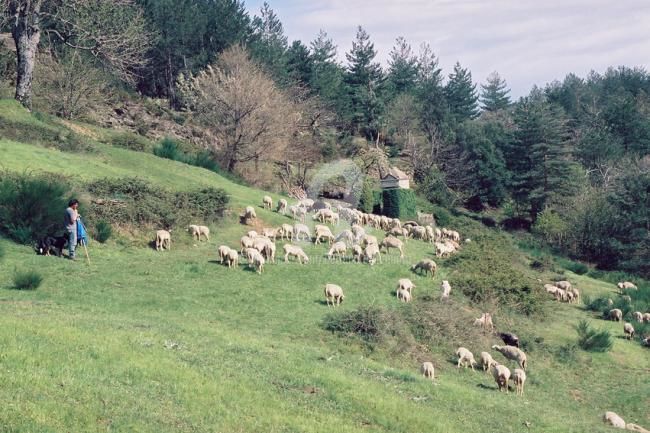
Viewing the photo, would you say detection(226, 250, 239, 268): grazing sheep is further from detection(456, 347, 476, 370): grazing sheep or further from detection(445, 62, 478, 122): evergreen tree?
detection(445, 62, 478, 122): evergreen tree

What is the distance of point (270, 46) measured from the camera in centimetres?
7869

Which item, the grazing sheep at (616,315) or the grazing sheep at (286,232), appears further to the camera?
the grazing sheep at (616,315)

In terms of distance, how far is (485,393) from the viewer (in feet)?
52.3

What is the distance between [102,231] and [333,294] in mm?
8713

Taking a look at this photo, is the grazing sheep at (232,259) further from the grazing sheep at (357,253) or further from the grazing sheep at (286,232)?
the grazing sheep at (357,253)

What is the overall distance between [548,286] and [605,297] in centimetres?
370

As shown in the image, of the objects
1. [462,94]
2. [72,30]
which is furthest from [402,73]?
[72,30]

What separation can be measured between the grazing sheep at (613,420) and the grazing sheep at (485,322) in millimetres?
6046

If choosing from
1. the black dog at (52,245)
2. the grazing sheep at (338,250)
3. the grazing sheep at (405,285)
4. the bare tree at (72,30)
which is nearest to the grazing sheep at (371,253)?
the grazing sheep at (338,250)

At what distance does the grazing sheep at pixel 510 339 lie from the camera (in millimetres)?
22062

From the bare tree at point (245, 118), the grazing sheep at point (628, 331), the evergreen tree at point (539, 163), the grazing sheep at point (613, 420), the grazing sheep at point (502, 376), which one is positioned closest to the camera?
the grazing sheep at point (613, 420)

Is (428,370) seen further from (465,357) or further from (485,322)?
(485,322)

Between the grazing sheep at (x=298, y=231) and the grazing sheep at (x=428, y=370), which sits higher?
the grazing sheep at (x=298, y=231)

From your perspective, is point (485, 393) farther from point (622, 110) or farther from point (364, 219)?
point (622, 110)
